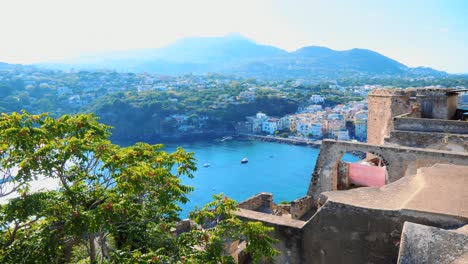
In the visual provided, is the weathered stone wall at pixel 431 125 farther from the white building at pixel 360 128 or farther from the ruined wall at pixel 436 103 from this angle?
the white building at pixel 360 128

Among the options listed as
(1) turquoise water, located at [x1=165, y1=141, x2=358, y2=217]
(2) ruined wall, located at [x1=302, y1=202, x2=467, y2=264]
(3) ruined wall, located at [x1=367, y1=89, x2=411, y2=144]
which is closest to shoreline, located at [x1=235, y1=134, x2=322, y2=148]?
(1) turquoise water, located at [x1=165, y1=141, x2=358, y2=217]

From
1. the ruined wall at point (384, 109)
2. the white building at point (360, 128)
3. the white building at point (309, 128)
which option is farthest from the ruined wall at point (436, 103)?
the white building at point (309, 128)

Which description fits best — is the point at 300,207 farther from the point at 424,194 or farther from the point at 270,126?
the point at 270,126

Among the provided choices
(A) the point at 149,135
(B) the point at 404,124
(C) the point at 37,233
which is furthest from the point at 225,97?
(C) the point at 37,233

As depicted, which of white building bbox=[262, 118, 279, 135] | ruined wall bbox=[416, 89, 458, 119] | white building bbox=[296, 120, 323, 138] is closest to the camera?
ruined wall bbox=[416, 89, 458, 119]

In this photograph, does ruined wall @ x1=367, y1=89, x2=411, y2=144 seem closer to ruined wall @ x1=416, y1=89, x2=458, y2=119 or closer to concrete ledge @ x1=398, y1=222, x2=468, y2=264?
ruined wall @ x1=416, y1=89, x2=458, y2=119

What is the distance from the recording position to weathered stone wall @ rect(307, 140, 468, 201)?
31.4ft

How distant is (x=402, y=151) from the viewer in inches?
401

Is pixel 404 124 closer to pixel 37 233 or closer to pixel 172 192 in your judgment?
pixel 172 192

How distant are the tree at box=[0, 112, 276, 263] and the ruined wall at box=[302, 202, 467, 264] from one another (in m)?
1.21

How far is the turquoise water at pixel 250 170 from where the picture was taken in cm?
5879

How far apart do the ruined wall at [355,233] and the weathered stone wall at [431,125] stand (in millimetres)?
7987

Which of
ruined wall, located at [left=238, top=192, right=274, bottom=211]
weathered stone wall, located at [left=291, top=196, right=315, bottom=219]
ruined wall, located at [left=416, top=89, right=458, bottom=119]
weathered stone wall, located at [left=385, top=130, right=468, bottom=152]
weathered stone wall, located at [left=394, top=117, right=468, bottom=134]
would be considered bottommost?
ruined wall, located at [left=238, top=192, right=274, bottom=211]

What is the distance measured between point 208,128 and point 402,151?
312 feet
